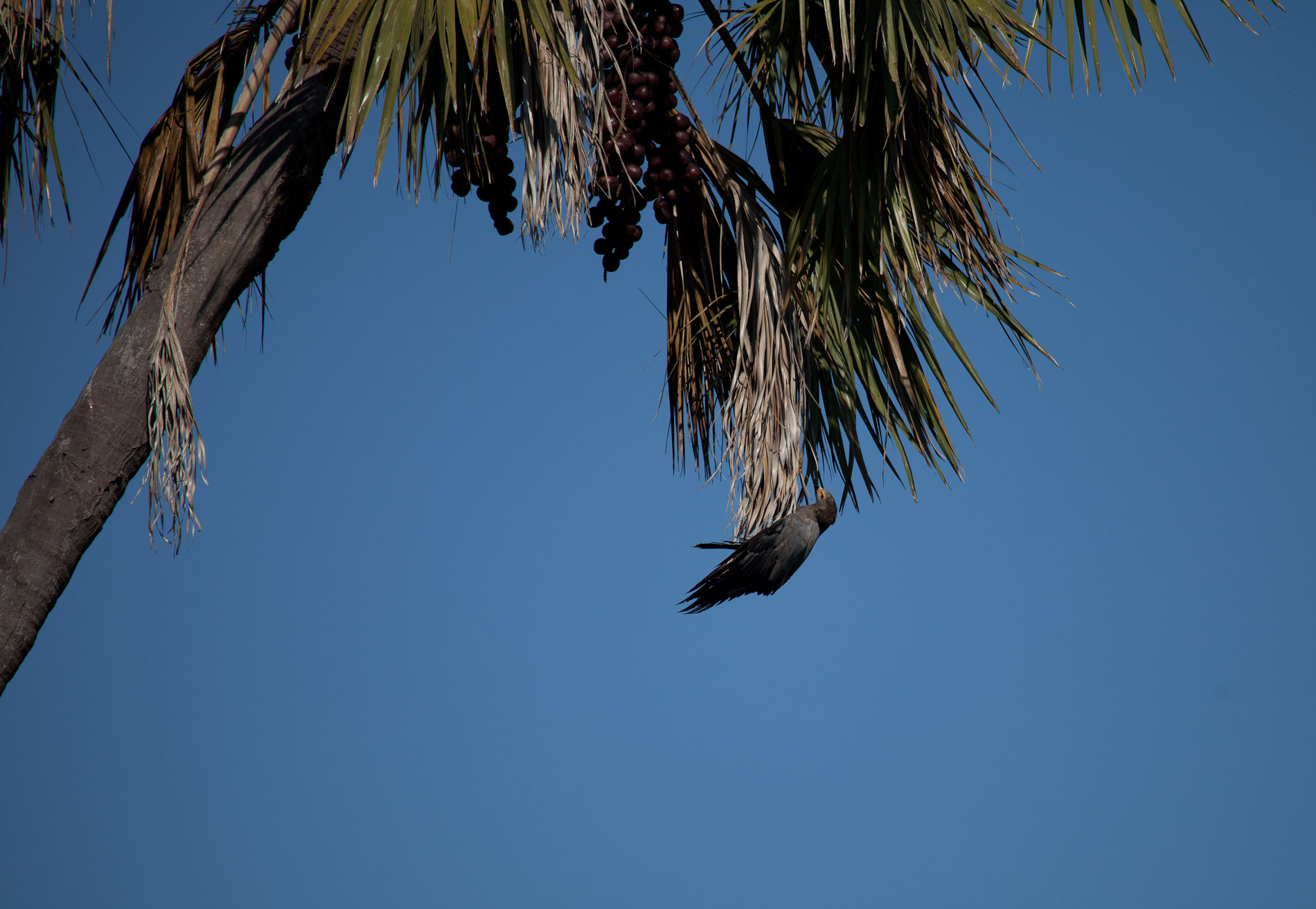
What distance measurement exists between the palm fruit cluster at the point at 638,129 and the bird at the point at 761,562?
87 cm

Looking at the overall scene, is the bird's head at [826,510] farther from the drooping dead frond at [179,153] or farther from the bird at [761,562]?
the drooping dead frond at [179,153]

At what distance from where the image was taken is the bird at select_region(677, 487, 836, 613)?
119 inches

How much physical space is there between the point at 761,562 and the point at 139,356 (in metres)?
1.61

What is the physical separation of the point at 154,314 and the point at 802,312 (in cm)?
177

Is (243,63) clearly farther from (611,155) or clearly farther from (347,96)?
(611,155)

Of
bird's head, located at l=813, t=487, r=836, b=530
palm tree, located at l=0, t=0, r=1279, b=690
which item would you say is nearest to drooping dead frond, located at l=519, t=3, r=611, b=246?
palm tree, located at l=0, t=0, r=1279, b=690

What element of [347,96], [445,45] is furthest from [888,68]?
[347,96]

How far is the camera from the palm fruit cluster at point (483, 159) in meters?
2.84

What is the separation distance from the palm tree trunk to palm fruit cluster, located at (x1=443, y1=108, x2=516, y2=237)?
1.00 feet

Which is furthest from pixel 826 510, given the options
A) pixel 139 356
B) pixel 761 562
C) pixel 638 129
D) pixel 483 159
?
pixel 139 356

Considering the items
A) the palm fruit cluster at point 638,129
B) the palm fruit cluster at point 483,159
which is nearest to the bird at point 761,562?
the palm fruit cluster at point 638,129

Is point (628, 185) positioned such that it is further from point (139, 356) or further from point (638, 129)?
point (139, 356)

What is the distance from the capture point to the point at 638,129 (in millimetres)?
3088

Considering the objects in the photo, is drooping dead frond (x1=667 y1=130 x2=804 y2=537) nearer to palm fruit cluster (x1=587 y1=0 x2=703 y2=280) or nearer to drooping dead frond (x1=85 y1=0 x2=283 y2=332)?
palm fruit cluster (x1=587 y1=0 x2=703 y2=280)
